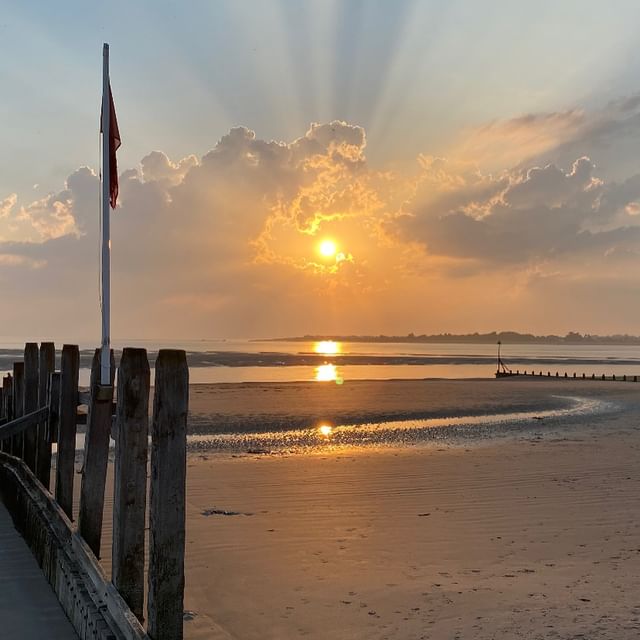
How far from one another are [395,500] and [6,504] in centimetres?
584

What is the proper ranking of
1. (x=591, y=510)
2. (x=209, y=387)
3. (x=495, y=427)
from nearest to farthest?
1. (x=591, y=510)
2. (x=495, y=427)
3. (x=209, y=387)

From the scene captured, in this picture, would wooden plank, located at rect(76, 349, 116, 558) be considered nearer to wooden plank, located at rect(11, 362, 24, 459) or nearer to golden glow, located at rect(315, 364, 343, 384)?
wooden plank, located at rect(11, 362, 24, 459)

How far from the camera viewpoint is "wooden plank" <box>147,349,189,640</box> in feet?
15.4

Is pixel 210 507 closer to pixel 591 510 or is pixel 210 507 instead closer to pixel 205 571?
pixel 205 571

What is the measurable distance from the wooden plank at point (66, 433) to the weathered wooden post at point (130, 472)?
2708 millimetres

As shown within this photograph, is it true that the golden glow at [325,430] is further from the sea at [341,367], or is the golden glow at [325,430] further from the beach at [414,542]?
the sea at [341,367]

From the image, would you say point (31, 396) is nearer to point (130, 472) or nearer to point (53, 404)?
point (53, 404)

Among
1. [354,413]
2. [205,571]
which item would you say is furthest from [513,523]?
[354,413]

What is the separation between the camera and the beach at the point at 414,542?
21.1 ft

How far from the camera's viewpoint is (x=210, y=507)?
1084 centimetres

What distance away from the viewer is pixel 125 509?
214 inches

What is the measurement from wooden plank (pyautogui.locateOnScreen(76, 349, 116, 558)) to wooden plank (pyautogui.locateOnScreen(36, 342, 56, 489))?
2872 mm

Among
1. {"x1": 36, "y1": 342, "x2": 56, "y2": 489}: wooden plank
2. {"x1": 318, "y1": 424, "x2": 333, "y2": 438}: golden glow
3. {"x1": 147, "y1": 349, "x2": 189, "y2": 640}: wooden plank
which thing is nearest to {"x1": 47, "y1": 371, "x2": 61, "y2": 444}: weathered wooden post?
{"x1": 36, "y1": 342, "x2": 56, "y2": 489}: wooden plank

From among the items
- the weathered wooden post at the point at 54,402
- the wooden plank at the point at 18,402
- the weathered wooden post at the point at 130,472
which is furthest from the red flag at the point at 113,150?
the wooden plank at the point at 18,402
